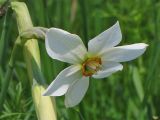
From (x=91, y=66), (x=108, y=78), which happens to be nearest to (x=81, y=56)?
(x=91, y=66)

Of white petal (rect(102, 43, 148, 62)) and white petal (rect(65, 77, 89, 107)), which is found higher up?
white petal (rect(102, 43, 148, 62))

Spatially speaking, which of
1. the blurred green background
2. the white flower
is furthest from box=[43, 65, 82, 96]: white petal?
the blurred green background

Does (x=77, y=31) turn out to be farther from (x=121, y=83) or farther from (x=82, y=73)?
(x=82, y=73)

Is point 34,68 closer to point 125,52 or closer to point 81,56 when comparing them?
point 81,56

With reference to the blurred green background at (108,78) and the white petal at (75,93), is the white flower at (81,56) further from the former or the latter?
the blurred green background at (108,78)

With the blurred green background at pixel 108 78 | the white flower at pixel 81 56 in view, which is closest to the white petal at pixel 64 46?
the white flower at pixel 81 56

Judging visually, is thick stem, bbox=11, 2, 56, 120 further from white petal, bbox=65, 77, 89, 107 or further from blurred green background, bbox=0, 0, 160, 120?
blurred green background, bbox=0, 0, 160, 120
